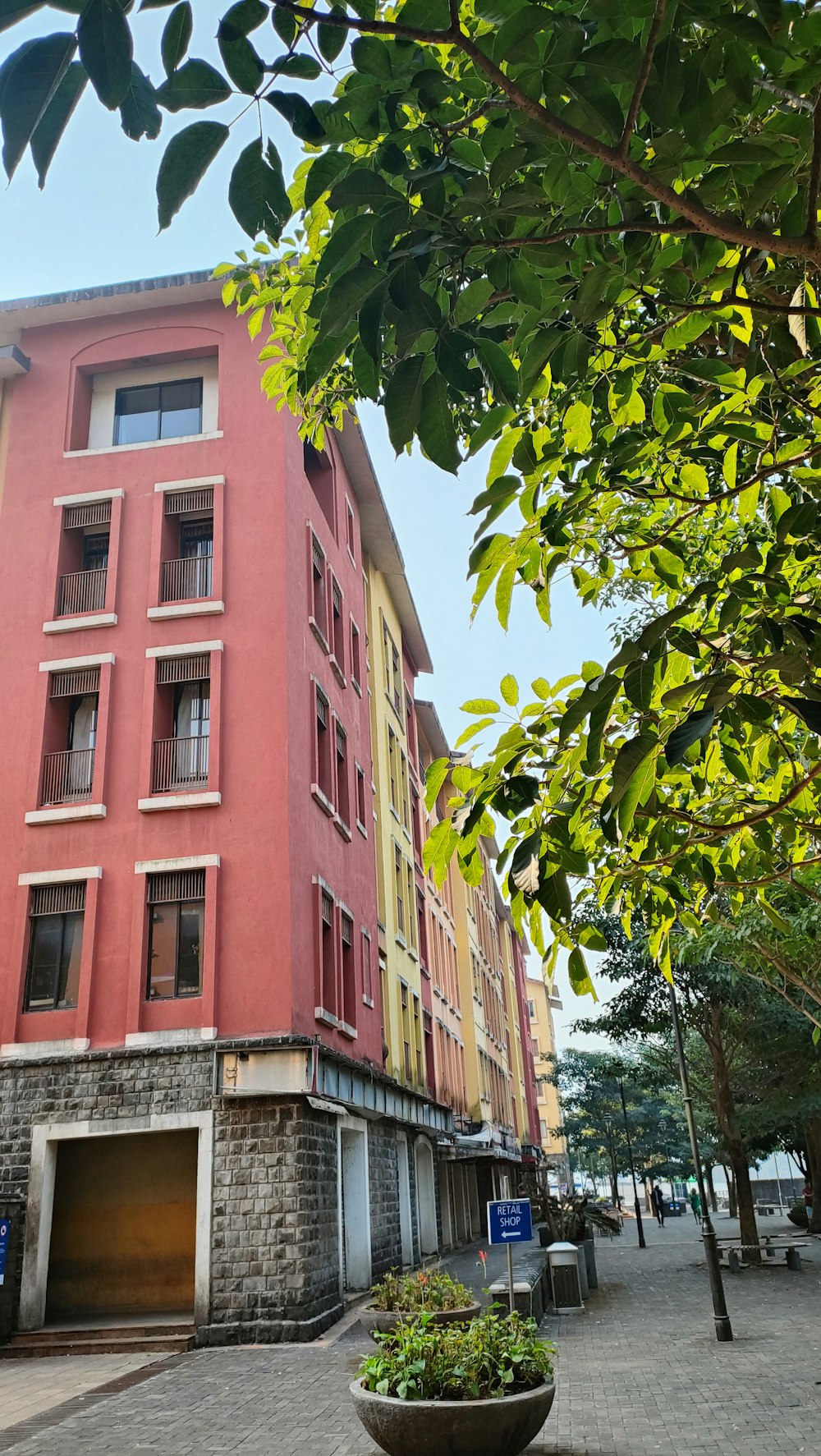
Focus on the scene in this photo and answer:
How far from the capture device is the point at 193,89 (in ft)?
6.75

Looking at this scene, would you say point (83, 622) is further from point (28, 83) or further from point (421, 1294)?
point (28, 83)

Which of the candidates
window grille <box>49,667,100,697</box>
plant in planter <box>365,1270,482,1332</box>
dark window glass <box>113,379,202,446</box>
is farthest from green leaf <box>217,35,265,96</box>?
dark window glass <box>113,379,202,446</box>

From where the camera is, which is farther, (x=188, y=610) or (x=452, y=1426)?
(x=188, y=610)

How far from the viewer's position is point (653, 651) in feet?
8.67

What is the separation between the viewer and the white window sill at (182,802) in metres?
18.7

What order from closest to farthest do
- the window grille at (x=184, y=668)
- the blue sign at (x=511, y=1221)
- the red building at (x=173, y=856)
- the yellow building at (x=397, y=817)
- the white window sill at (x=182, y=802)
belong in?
the blue sign at (x=511, y=1221) < the red building at (x=173, y=856) < the white window sill at (x=182, y=802) < the window grille at (x=184, y=668) < the yellow building at (x=397, y=817)

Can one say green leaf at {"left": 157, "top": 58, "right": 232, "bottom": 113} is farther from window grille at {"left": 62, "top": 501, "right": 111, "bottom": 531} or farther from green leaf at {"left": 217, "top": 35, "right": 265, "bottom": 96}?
window grille at {"left": 62, "top": 501, "right": 111, "bottom": 531}

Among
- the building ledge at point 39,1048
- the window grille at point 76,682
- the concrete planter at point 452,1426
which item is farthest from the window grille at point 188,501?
the concrete planter at point 452,1426

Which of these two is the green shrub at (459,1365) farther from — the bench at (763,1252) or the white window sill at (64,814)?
the bench at (763,1252)

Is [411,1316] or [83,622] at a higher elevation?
[83,622]

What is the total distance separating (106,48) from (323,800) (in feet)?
64.4

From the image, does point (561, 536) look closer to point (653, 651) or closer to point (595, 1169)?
point (653, 651)

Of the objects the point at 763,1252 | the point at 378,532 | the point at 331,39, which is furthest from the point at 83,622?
the point at 763,1252

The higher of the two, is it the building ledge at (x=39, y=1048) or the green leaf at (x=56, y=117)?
the building ledge at (x=39, y=1048)
